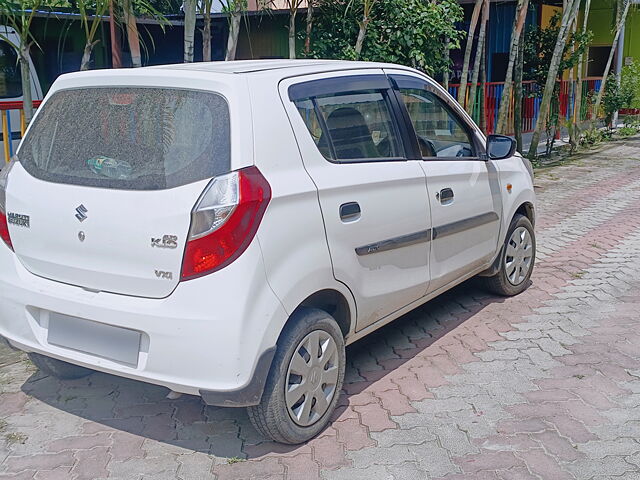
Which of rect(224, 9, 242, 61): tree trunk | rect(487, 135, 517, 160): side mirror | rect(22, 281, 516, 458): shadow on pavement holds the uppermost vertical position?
rect(224, 9, 242, 61): tree trunk

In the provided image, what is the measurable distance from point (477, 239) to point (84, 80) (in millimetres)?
2647

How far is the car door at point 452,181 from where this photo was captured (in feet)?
14.4

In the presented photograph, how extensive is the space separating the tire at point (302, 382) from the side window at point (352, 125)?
86cm

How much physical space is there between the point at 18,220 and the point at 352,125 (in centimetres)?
175

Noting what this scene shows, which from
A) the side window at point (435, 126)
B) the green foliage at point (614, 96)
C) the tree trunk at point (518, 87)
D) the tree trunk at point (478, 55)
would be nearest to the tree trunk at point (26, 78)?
the side window at point (435, 126)

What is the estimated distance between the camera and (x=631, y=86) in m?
15.0

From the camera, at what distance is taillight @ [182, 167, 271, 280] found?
304 cm

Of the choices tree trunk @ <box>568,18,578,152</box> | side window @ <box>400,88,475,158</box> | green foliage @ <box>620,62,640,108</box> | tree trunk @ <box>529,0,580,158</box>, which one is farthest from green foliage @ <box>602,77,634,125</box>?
side window @ <box>400,88,475,158</box>

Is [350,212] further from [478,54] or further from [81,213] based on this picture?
[478,54]

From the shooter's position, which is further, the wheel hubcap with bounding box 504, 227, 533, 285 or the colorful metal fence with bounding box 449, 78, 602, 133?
the colorful metal fence with bounding box 449, 78, 602, 133

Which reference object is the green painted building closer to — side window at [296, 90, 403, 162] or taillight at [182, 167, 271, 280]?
side window at [296, 90, 403, 162]

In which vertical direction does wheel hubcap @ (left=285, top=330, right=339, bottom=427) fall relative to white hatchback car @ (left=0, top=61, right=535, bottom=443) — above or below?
below

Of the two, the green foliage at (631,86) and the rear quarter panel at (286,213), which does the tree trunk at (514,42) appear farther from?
the rear quarter panel at (286,213)

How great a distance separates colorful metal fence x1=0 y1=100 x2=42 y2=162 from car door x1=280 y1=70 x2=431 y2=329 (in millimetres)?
5503
